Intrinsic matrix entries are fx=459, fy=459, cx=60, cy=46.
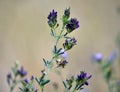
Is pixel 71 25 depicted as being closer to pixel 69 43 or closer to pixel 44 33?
pixel 69 43

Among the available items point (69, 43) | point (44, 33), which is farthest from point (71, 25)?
point (44, 33)

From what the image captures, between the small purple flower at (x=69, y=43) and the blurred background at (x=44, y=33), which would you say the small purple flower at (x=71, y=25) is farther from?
the blurred background at (x=44, y=33)

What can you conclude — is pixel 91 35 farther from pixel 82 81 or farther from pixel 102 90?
pixel 82 81

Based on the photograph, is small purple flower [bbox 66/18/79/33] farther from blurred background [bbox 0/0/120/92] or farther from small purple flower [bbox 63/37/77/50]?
blurred background [bbox 0/0/120/92]

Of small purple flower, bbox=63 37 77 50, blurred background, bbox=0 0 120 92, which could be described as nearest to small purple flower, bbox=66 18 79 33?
small purple flower, bbox=63 37 77 50

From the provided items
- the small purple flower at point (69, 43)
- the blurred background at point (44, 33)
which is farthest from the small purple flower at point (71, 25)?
the blurred background at point (44, 33)

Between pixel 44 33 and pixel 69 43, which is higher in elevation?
pixel 44 33

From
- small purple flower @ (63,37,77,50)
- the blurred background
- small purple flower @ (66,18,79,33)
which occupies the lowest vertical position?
small purple flower @ (63,37,77,50)

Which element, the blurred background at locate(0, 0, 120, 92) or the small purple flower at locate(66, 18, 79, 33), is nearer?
the small purple flower at locate(66, 18, 79, 33)
